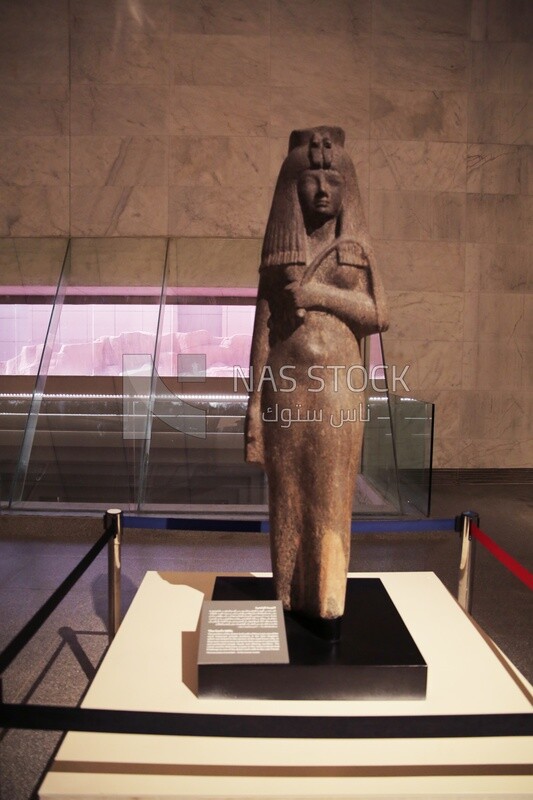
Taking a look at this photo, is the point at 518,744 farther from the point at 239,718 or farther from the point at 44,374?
the point at 44,374

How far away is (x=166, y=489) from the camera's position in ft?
19.2

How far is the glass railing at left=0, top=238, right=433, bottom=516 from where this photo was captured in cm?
594

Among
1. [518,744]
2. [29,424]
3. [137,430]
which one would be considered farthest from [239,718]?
[29,424]

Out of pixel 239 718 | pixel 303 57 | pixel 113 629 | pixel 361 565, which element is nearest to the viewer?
pixel 239 718

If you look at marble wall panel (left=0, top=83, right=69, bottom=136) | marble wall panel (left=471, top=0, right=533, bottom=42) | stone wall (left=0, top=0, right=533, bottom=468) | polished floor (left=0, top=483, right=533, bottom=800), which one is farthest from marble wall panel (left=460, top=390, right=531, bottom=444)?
marble wall panel (left=0, top=83, right=69, bottom=136)

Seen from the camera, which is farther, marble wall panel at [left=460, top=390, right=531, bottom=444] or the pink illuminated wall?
marble wall panel at [left=460, top=390, right=531, bottom=444]

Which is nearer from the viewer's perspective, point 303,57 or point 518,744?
point 518,744

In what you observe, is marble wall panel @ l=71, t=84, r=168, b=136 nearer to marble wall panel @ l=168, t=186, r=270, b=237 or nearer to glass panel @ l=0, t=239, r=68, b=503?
marble wall panel @ l=168, t=186, r=270, b=237

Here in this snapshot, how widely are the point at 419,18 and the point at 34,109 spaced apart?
16.7 ft

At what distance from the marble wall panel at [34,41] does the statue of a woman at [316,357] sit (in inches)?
256

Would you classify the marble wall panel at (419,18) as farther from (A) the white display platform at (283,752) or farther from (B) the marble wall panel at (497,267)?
(A) the white display platform at (283,752)

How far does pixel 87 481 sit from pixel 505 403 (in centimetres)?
546

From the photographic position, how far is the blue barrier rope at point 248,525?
3375 mm

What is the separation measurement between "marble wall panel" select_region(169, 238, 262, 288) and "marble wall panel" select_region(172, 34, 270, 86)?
204 cm
